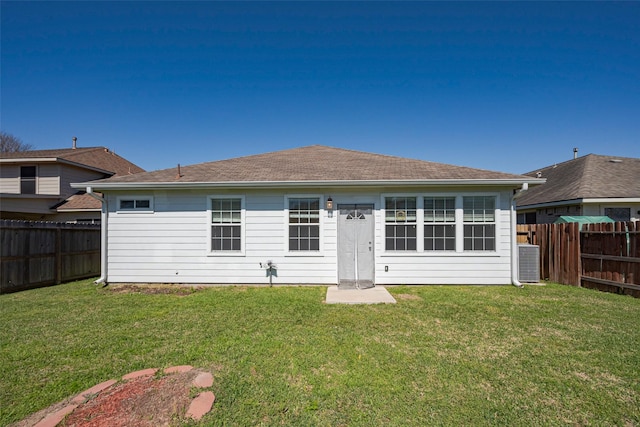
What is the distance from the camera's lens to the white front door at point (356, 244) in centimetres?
768

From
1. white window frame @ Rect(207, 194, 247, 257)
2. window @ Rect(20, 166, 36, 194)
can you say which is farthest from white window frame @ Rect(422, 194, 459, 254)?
window @ Rect(20, 166, 36, 194)

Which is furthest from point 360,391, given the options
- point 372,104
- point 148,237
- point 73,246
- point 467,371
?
point 372,104

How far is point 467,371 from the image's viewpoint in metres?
3.21

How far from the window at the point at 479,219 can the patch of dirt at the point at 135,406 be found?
701cm

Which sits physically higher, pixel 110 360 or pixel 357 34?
pixel 357 34

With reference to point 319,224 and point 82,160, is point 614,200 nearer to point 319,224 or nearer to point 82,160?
point 319,224

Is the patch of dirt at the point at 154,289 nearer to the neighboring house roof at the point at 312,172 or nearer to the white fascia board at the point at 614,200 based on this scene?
the neighboring house roof at the point at 312,172

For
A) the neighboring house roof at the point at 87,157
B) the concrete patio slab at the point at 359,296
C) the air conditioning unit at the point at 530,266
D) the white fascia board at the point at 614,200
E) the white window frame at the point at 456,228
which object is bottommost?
the concrete patio slab at the point at 359,296

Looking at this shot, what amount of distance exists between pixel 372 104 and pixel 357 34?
389 centimetres

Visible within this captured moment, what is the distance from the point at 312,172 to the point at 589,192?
1030 centimetres

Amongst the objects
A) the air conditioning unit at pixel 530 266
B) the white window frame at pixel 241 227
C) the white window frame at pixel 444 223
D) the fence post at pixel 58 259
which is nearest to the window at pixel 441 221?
the white window frame at pixel 444 223

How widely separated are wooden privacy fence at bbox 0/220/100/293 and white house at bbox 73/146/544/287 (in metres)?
1.69

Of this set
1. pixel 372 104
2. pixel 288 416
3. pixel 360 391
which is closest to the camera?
pixel 288 416

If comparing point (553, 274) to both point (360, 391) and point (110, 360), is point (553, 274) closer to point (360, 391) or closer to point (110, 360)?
point (360, 391)
